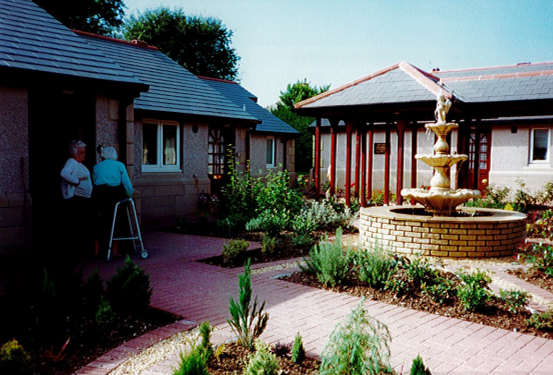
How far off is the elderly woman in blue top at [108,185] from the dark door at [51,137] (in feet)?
2.60

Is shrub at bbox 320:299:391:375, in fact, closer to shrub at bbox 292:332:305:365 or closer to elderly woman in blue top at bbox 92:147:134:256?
shrub at bbox 292:332:305:365

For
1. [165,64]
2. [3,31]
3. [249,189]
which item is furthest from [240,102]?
Result: [3,31]

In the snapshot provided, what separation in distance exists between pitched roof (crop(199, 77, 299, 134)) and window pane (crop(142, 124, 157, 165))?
947 cm

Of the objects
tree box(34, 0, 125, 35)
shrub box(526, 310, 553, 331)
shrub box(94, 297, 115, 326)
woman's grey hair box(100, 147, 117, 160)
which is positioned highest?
tree box(34, 0, 125, 35)

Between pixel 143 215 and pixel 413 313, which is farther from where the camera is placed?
pixel 143 215

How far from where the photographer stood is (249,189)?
12438mm

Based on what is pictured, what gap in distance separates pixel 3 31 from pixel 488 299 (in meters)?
8.69

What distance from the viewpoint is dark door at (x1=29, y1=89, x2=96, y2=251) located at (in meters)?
8.45

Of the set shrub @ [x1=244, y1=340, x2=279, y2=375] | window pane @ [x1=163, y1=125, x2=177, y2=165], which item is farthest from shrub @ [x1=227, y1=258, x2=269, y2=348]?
window pane @ [x1=163, y1=125, x2=177, y2=165]

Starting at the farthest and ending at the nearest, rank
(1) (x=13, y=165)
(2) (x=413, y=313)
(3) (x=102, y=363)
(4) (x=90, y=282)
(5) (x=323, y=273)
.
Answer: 1. (1) (x=13, y=165)
2. (5) (x=323, y=273)
3. (2) (x=413, y=313)
4. (4) (x=90, y=282)
5. (3) (x=102, y=363)

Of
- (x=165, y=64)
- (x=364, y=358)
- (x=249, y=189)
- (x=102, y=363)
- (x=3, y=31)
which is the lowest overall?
(x=102, y=363)

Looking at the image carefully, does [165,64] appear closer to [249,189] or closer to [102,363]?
[249,189]

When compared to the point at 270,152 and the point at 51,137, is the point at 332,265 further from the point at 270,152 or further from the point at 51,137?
the point at 270,152

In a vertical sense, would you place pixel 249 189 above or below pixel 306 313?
above
